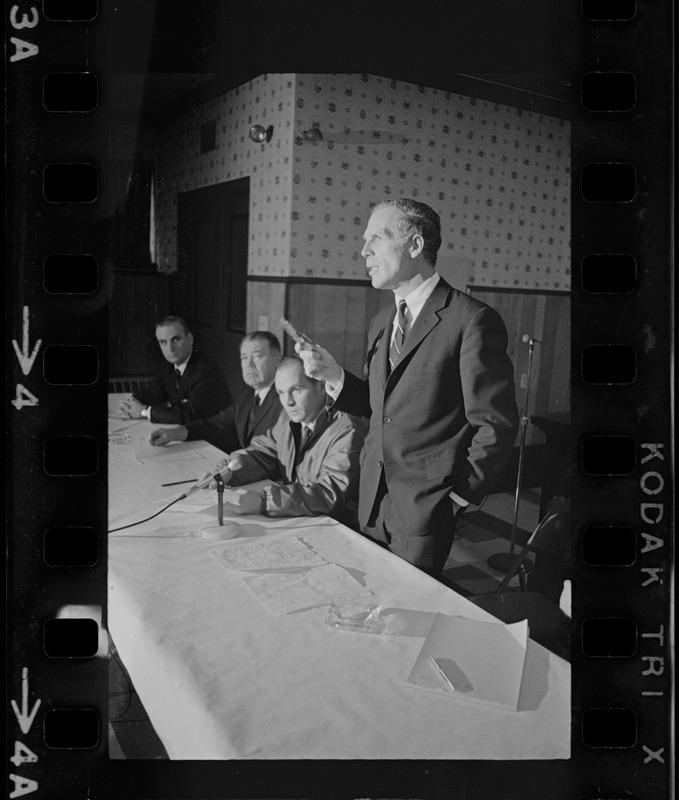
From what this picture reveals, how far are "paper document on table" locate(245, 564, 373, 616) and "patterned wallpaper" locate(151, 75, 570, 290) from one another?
0.51 metres

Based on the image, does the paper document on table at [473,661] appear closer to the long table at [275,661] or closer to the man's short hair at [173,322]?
the long table at [275,661]

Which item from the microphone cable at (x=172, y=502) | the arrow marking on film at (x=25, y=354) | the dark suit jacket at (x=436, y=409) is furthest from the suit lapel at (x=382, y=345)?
the arrow marking on film at (x=25, y=354)

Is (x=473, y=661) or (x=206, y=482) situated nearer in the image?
(x=473, y=661)

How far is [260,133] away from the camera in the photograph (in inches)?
52.3

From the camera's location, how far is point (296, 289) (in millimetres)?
1318

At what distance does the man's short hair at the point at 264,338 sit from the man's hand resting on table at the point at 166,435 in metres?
0.21

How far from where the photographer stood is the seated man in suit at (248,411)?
1.34 m

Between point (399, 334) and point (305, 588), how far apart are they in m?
0.46

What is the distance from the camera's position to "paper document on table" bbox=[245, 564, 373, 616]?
126 centimetres

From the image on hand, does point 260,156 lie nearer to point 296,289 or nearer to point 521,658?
point 296,289

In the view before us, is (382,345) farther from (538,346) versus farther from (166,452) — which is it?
(166,452)

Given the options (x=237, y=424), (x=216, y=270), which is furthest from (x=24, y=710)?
(x=216, y=270)

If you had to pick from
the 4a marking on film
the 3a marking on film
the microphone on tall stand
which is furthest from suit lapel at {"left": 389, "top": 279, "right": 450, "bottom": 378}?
the 4a marking on film

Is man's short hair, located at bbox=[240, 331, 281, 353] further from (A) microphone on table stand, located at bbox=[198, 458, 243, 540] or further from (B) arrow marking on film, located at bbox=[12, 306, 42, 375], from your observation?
(B) arrow marking on film, located at bbox=[12, 306, 42, 375]
